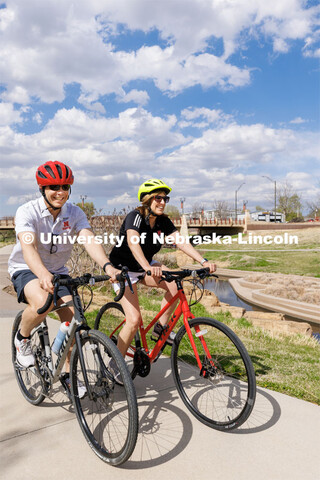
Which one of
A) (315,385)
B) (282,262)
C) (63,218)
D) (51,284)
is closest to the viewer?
(51,284)

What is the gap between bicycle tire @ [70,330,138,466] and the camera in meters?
2.46

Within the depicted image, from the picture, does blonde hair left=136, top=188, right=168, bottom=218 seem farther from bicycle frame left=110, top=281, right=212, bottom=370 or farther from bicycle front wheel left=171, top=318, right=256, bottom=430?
bicycle front wheel left=171, top=318, right=256, bottom=430

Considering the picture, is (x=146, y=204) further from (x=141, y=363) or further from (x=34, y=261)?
(x=141, y=363)

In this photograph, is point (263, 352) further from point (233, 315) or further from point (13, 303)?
point (13, 303)

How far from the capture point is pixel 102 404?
8.97 ft

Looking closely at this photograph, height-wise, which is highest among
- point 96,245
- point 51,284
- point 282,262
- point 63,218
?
point 63,218

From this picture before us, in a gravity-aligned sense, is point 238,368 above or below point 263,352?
above

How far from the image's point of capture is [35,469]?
8.04ft

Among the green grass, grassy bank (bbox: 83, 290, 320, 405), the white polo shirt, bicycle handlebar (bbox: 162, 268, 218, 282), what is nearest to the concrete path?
grassy bank (bbox: 83, 290, 320, 405)

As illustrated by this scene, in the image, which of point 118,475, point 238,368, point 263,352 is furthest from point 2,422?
point 263,352

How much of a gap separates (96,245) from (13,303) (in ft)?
18.2

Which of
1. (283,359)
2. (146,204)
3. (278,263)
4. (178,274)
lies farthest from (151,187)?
(278,263)

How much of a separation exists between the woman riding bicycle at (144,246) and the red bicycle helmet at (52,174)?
821 mm

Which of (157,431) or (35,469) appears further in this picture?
(157,431)
